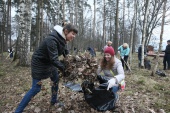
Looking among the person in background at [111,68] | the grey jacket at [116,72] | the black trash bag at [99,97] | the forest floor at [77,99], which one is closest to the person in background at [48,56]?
the forest floor at [77,99]

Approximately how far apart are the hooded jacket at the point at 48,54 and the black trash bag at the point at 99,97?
0.86 metres

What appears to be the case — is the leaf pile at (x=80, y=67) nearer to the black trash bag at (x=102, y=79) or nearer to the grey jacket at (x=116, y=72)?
the black trash bag at (x=102, y=79)

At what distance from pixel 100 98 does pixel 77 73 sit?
90 centimetres

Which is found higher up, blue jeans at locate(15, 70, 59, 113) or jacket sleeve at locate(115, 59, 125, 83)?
jacket sleeve at locate(115, 59, 125, 83)

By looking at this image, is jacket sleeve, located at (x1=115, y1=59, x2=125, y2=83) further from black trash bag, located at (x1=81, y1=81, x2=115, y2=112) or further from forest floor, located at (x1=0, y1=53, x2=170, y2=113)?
forest floor, located at (x1=0, y1=53, x2=170, y2=113)

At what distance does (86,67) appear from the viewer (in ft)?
11.2

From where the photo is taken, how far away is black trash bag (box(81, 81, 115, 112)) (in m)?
3.72

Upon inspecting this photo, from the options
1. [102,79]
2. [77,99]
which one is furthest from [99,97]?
[77,99]

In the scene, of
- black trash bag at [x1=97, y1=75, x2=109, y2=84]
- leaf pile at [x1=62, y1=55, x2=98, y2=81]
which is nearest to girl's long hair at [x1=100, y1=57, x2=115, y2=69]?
black trash bag at [x1=97, y1=75, x2=109, y2=84]

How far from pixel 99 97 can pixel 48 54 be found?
4.71 feet

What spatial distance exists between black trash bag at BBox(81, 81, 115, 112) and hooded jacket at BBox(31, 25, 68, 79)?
86 centimetres

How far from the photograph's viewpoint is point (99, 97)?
3.80m

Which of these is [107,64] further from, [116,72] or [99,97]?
[99,97]

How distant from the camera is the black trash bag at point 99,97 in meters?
3.72
